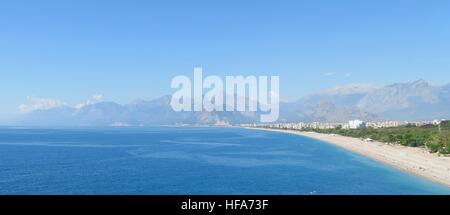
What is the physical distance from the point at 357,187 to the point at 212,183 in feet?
37.7

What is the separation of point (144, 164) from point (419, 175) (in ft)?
93.8

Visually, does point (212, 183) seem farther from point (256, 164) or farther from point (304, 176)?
point (256, 164)

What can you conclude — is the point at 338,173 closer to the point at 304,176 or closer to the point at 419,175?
the point at 304,176

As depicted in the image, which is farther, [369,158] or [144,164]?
[369,158]

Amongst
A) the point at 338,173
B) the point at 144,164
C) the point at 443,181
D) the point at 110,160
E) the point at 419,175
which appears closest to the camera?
the point at 443,181

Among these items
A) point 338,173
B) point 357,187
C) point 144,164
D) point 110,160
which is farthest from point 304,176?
point 110,160

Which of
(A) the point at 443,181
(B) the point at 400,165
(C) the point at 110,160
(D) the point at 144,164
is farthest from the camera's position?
(C) the point at 110,160

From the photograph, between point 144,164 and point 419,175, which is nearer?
point 419,175

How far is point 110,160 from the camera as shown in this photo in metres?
52.4

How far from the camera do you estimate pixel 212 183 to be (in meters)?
34.6
